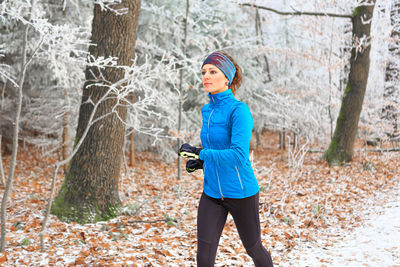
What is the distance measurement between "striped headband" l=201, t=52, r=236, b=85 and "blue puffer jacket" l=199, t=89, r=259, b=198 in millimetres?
133

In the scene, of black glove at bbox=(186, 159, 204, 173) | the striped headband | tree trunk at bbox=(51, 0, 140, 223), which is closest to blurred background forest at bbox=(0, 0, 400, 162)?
tree trunk at bbox=(51, 0, 140, 223)

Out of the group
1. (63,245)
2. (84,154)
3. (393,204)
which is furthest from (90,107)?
(393,204)

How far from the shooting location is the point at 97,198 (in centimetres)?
512

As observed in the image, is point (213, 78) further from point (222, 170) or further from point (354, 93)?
point (354, 93)

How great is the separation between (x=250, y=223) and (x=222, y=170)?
0.49 metres

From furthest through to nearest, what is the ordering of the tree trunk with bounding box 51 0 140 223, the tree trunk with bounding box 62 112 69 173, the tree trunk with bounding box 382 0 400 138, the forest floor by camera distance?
the tree trunk with bounding box 382 0 400 138 < the tree trunk with bounding box 62 112 69 173 < the tree trunk with bounding box 51 0 140 223 < the forest floor

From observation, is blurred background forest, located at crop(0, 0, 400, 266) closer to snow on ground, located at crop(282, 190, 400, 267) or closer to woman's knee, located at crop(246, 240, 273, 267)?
snow on ground, located at crop(282, 190, 400, 267)

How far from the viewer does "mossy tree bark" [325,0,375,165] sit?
1024 cm

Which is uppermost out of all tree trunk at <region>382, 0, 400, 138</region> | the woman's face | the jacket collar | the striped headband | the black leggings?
tree trunk at <region>382, 0, 400, 138</region>

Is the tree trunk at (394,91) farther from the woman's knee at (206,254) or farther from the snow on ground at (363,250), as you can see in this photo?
the woman's knee at (206,254)

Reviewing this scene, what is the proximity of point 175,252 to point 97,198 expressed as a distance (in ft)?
5.40

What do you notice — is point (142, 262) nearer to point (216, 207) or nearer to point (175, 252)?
point (175, 252)

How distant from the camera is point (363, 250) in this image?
4371 mm

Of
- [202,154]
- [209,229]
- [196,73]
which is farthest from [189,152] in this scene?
[196,73]
